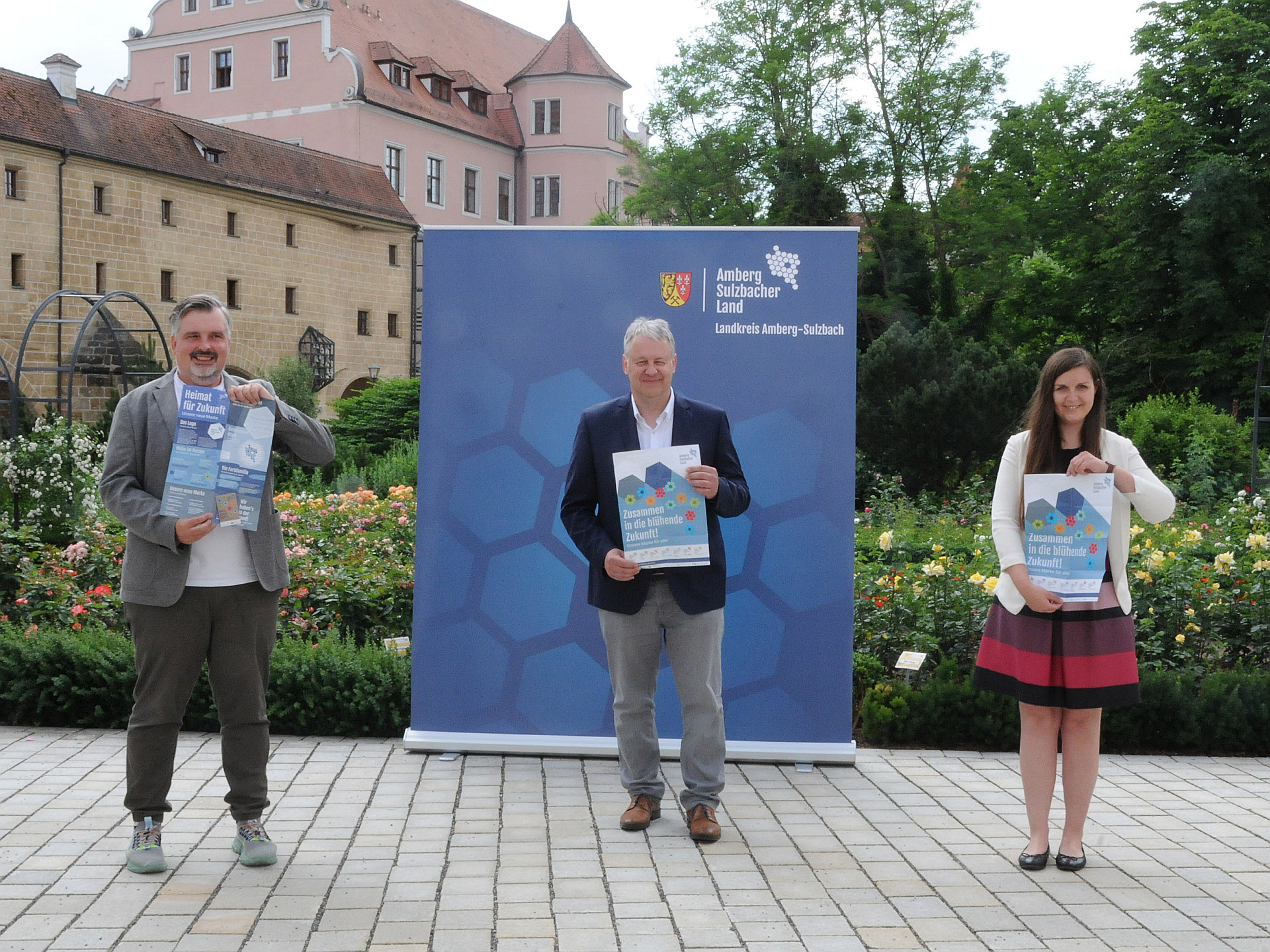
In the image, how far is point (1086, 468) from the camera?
3.85m

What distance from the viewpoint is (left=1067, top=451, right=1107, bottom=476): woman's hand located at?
12.6ft

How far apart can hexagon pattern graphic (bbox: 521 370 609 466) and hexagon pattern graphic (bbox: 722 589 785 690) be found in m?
1.04

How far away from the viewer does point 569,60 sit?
50.2 metres

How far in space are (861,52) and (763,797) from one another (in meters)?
32.3

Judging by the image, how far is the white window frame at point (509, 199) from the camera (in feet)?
161

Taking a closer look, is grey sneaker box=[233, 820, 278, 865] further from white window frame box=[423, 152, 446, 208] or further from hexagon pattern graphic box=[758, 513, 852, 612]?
white window frame box=[423, 152, 446, 208]

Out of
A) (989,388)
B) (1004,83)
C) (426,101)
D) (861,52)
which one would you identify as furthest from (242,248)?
(989,388)

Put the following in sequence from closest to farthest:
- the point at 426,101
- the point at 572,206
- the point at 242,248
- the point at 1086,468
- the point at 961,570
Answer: the point at 1086,468 → the point at 961,570 → the point at 242,248 → the point at 426,101 → the point at 572,206

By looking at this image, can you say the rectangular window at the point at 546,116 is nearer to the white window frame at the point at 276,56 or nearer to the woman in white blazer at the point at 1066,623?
the white window frame at the point at 276,56

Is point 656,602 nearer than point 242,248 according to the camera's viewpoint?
Yes

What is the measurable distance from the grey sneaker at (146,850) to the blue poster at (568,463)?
1.68 m

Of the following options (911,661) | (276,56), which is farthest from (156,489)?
(276,56)

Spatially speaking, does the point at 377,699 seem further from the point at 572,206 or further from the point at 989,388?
the point at 572,206

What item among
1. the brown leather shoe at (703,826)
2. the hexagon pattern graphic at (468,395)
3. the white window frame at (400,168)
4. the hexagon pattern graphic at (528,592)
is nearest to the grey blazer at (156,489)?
the hexagon pattern graphic at (468,395)
